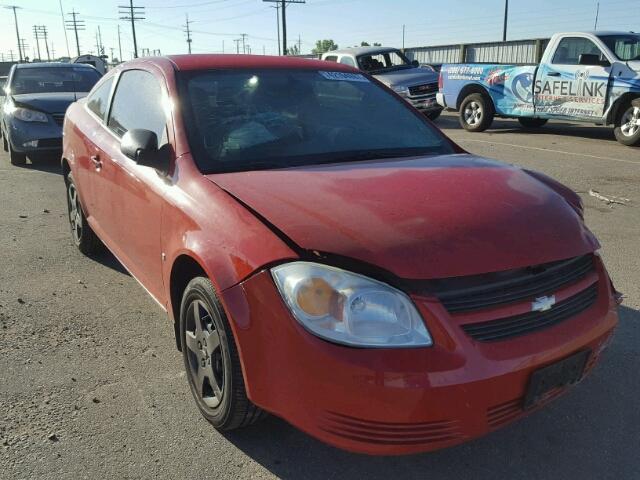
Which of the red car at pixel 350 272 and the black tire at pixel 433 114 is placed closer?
the red car at pixel 350 272

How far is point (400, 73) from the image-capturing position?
51.1 feet

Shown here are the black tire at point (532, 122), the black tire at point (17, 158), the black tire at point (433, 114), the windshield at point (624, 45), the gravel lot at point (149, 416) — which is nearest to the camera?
the gravel lot at point (149, 416)

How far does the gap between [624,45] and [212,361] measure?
35.5 ft

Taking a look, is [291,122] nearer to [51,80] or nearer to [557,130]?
[51,80]

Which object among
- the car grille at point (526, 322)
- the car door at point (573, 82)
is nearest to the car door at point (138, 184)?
the car grille at point (526, 322)

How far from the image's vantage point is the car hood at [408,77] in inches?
584

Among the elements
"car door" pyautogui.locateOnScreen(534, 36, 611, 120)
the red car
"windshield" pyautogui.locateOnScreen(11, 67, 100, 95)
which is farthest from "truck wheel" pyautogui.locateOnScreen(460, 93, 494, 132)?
the red car

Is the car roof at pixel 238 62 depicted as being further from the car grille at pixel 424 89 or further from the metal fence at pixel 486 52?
the metal fence at pixel 486 52

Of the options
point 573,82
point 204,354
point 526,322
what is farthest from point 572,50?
point 204,354

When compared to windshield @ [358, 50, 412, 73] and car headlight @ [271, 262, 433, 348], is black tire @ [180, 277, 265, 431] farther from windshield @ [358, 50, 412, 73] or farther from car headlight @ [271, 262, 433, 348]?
windshield @ [358, 50, 412, 73]

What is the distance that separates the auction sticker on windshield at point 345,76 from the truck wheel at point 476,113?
979 centimetres

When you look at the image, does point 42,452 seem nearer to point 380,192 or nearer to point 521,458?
point 380,192

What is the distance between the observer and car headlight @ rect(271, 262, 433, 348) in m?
1.93

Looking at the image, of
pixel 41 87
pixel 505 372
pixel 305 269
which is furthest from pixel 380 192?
pixel 41 87
